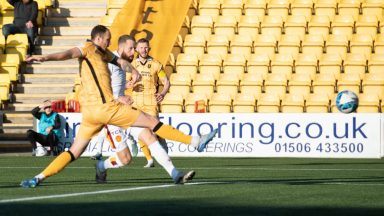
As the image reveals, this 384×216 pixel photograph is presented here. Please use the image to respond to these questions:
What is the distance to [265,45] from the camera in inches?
1039

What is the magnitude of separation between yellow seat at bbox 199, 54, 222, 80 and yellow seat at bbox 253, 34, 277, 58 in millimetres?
969

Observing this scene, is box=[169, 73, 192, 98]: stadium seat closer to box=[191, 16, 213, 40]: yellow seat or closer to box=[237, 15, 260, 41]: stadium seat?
box=[191, 16, 213, 40]: yellow seat

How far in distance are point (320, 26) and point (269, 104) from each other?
3.15 m

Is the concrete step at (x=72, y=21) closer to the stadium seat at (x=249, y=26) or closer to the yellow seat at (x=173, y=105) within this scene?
the stadium seat at (x=249, y=26)

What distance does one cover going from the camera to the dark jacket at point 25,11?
26.9 m

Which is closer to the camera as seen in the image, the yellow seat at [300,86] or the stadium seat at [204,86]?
the yellow seat at [300,86]

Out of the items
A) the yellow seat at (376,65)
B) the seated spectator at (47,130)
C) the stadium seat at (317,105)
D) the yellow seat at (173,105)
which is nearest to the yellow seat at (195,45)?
the yellow seat at (173,105)

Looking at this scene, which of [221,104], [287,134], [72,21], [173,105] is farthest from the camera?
[72,21]

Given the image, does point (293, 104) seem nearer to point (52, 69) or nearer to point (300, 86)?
point (300, 86)

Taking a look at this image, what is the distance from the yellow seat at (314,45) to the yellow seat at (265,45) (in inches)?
29.8

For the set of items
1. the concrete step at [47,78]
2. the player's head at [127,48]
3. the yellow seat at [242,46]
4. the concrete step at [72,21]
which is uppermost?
the concrete step at [72,21]

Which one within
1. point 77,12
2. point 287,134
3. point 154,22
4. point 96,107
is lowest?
point 287,134

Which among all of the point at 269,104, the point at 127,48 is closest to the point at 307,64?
the point at 269,104

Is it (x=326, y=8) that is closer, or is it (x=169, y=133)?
(x=169, y=133)
